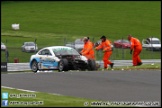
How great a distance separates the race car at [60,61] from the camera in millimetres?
26422

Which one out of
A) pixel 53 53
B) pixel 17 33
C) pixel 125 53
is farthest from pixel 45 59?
pixel 17 33

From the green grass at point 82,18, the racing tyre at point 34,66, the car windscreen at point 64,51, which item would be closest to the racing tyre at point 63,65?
the car windscreen at point 64,51

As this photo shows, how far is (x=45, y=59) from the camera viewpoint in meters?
28.2

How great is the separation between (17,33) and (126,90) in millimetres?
57050

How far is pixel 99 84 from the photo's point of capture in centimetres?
1783

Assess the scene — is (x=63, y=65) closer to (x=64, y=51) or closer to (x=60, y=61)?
(x=60, y=61)

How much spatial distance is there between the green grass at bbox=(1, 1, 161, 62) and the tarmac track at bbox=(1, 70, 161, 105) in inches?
1773

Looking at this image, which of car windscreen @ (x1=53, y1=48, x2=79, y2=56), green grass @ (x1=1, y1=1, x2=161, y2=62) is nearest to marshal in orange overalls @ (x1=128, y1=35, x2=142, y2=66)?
car windscreen @ (x1=53, y1=48, x2=79, y2=56)

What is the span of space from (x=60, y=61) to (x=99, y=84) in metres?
9.04

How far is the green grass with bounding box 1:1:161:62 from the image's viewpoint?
75938 millimetres

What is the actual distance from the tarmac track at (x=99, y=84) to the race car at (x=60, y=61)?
4.82 m

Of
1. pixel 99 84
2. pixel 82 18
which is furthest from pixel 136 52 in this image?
pixel 82 18

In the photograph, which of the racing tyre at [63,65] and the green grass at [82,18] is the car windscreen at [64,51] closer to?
the racing tyre at [63,65]

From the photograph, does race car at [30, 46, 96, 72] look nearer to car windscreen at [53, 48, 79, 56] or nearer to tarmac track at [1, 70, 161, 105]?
car windscreen at [53, 48, 79, 56]
